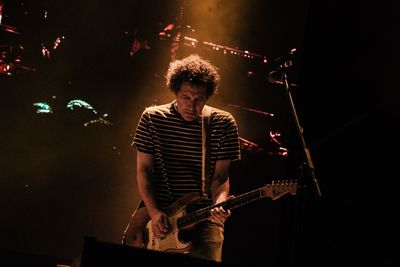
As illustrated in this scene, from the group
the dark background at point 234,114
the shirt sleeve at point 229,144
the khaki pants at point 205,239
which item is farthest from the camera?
the dark background at point 234,114

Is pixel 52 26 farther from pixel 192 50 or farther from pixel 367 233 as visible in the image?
pixel 367 233

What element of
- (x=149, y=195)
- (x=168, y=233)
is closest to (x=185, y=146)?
(x=149, y=195)

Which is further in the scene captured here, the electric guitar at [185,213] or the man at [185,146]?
the man at [185,146]

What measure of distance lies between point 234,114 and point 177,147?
Answer: 130 cm

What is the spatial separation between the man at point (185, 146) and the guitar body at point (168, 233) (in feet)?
0.18

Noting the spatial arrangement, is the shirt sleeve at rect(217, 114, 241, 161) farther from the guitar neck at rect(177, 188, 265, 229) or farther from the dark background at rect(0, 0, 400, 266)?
the dark background at rect(0, 0, 400, 266)

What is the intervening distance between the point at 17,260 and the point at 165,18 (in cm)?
269

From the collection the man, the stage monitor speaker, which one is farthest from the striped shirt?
the stage monitor speaker

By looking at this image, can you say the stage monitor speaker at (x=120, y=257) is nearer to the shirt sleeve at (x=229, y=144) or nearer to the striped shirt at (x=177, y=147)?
the striped shirt at (x=177, y=147)

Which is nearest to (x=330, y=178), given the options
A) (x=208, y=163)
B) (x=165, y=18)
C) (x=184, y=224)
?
(x=208, y=163)

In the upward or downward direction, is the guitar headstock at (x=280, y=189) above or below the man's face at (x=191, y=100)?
below

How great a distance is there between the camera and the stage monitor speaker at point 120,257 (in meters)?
1.86

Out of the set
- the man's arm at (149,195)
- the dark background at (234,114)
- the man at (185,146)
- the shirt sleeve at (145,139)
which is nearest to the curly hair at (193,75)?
the man at (185,146)

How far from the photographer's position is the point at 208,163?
362cm
